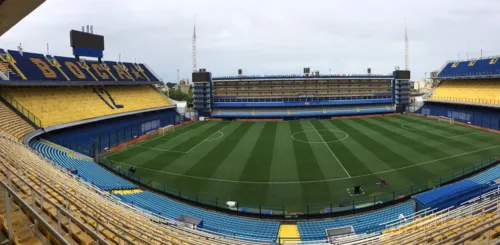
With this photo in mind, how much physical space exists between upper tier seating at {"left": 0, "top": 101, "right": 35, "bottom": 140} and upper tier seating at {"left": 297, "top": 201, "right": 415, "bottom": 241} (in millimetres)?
23680

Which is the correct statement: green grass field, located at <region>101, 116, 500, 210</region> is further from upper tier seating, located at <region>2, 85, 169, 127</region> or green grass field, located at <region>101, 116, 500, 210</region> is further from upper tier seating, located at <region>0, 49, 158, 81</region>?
upper tier seating, located at <region>0, 49, 158, 81</region>

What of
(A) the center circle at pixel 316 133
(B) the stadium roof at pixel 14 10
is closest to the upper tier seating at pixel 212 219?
(B) the stadium roof at pixel 14 10

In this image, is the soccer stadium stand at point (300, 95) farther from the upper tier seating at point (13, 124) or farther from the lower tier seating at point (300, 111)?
the upper tier seating at point (13, 124)

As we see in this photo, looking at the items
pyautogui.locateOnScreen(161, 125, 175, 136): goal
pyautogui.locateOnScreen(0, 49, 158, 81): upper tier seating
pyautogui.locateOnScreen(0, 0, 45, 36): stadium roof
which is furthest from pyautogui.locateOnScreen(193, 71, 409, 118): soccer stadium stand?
pyautogui.locateOnScreen(0, 0, 45, 36): stadium roof

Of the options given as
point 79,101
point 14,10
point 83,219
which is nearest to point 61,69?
point 79,101

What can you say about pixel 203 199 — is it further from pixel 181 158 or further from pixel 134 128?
pixel 134 128

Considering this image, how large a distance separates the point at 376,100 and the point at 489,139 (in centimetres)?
2733

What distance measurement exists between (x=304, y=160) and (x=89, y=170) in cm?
1880

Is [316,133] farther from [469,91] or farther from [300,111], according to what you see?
[469,91]

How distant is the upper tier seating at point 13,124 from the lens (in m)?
24.4

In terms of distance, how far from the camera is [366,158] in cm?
2795

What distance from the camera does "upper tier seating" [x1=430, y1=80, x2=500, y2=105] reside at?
48656 millimetres

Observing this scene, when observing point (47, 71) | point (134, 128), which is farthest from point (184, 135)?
point (47, 71)

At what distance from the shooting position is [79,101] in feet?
134
